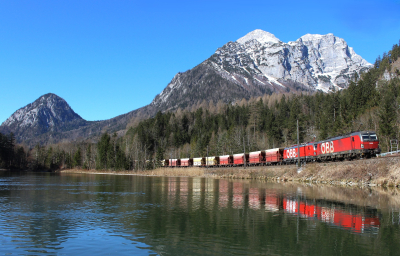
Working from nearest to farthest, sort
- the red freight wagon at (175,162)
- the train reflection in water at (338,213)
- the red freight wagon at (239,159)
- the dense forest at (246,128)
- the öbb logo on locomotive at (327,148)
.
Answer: the train reflection in water at (338,213) → the öbb logo on locomotive at (327,148) → the red freight wagon at (239,159) → the dense forest at (246,128) → the red freight wagon at (175,162)

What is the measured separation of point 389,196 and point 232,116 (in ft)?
441

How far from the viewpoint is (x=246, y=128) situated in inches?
5497

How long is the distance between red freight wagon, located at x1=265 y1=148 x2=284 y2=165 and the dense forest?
982 centimetres

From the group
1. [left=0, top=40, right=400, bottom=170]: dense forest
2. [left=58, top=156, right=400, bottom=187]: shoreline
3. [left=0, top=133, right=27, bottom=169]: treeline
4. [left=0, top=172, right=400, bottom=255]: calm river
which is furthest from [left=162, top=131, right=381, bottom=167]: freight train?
[left=0, top=133, right=27, bottom=169]: treeline

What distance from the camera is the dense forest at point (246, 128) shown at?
94938 mm

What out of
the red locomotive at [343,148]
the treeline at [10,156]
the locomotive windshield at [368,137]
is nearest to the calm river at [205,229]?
the red locomotive at [343,148]

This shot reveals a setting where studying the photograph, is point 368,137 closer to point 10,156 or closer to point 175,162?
point 175,162

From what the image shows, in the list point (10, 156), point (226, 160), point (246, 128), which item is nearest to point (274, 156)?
point (226, 160)

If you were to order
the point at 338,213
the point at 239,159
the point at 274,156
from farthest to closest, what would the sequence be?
the point at 239,159 < the point at 274,156 < the point at 338,213

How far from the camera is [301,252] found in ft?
40.3

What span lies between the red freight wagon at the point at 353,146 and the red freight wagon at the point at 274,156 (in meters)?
14.7

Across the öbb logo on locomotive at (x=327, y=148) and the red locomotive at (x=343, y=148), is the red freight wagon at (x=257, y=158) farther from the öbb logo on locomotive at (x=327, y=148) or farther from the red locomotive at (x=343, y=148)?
the öbb logo on locomotive at (x=327, y=148)

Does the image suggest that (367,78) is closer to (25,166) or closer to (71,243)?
(71,243)

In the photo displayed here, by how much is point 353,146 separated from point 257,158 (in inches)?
1225
